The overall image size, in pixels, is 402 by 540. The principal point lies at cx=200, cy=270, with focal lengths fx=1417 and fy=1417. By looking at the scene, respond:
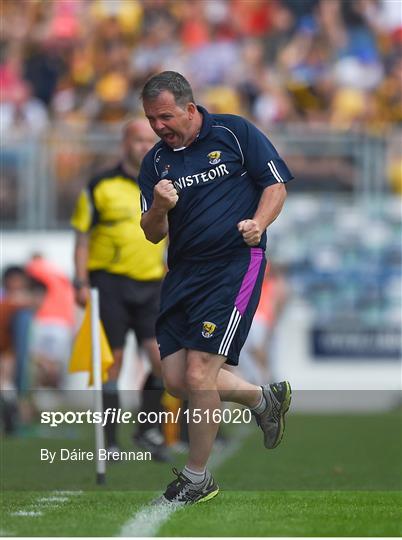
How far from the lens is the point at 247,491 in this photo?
7895mm

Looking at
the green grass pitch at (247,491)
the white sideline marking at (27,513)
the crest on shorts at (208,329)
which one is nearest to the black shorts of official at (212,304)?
the crest on shorts at (208,329)

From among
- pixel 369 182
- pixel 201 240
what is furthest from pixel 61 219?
pixel 201 240

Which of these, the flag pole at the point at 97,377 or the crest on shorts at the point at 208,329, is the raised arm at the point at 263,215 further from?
the flag pole at the point at 97,377

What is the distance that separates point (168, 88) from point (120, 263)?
3.57 meters

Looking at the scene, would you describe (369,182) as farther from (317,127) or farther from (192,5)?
(192,5)

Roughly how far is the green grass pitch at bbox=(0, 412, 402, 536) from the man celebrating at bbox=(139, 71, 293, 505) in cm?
50

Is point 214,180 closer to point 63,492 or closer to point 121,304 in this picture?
point 63,492

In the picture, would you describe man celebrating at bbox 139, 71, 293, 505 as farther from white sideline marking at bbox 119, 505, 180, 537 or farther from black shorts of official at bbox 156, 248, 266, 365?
white sideline marking at bbox 119, 505, 180, 537

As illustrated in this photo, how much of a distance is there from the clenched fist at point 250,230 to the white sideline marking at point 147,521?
1.32m

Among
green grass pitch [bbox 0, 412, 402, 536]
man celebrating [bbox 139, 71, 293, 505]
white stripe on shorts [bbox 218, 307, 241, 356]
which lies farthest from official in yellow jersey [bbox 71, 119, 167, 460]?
white stripe on shorts [bbox 218, 307, 241, 356]

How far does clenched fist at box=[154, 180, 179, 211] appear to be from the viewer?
21.9 feet

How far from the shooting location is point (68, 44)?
21266 mm

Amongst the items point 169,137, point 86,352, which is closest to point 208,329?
point 169,137

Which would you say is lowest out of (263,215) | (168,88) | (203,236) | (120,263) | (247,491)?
(247,491)
